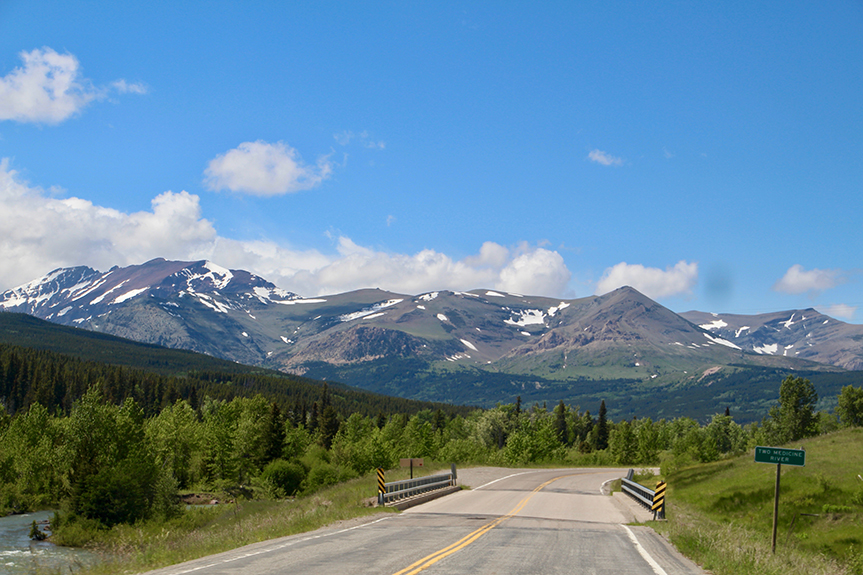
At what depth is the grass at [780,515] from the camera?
61.5ft

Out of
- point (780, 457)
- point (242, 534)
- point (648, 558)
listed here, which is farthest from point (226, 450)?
point (780, 457)

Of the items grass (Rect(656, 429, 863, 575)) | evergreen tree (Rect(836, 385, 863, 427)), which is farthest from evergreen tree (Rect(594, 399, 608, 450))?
grass (Rect(656, 429, 863, 575))

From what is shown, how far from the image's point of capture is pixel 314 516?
84.9 ft

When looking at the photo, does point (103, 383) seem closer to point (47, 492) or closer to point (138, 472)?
point (47, 492)

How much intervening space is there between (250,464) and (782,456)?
7389cm

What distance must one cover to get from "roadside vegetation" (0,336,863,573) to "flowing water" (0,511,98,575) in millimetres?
2328

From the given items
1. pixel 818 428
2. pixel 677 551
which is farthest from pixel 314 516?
pixel 818 428

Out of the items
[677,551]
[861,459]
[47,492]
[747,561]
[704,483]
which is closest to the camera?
[747,561]

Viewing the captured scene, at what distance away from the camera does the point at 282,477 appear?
77.5 m

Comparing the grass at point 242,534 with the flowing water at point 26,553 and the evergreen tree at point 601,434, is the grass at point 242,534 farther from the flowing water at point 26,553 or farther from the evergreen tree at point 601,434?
the evergreen tree at point 601,434

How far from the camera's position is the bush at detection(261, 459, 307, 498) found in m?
75.9

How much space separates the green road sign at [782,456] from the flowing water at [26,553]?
29598mm

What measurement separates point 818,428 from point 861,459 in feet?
248

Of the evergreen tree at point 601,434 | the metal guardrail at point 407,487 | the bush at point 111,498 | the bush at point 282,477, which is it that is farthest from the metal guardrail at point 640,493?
the evergreen tree at point 601,434
